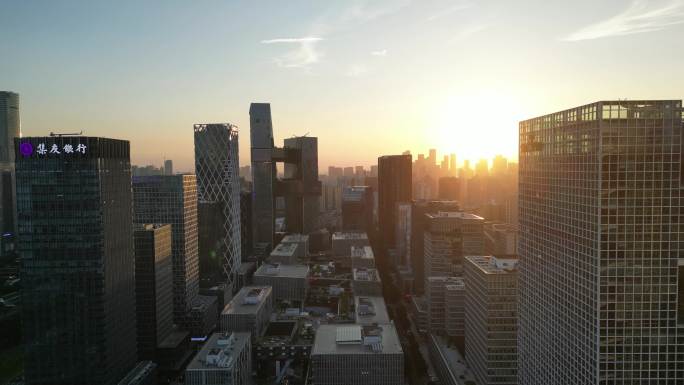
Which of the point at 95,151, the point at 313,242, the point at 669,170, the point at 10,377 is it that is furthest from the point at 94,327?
the point at 313,242

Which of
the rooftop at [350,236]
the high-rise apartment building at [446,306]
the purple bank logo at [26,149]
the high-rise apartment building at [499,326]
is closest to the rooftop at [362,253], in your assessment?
the rooftop at [350,236]

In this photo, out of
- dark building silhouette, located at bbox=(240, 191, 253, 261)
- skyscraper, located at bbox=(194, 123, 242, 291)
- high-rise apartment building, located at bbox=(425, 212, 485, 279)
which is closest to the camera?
high-rise apartment building, located at bbox=(425, 212, 485, 279)

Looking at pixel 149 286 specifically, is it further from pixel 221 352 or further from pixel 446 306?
pixel 446 306

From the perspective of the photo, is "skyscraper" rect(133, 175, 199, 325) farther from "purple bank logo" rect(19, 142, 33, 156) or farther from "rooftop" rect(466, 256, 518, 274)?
"rooftop" rect(466, 256, 518, 274)

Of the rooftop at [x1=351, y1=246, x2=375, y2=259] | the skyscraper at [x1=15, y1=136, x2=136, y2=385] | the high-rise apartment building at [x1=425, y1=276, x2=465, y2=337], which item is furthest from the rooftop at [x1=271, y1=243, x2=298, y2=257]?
the skyscraper at [x1=15, y1=136, x2=136, y2=385]

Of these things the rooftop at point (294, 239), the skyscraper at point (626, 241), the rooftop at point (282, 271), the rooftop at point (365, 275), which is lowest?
the rooftop at point (282, 271)

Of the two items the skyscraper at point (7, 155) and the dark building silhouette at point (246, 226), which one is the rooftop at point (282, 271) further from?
the skyscraper at point (7, 155)

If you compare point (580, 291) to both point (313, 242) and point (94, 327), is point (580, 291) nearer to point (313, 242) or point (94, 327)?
point (94, 327)
